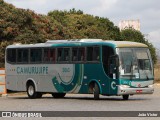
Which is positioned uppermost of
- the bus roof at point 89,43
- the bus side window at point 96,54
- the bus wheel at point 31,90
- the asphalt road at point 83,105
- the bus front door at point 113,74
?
the bus roof at point 89,43

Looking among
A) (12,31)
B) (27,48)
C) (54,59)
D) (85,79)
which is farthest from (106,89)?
(12,31)

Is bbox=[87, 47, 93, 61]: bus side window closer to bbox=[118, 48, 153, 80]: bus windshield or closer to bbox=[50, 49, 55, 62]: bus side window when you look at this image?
bbox=[118, 48, 153, 80]: bus windshield

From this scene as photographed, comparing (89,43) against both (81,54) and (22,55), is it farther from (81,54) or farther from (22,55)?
(22,55)

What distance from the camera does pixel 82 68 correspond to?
2988 centimetres

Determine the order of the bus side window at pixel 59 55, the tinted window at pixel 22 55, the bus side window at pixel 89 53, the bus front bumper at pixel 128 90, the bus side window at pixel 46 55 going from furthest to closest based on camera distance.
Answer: the tinted window at pixel 22 55 → the bus side window at pixel 46 55 → the bus side window at pixel 59 55 → the bus side window at pixel 89 53 → the bus front bumper at pixel 128 90

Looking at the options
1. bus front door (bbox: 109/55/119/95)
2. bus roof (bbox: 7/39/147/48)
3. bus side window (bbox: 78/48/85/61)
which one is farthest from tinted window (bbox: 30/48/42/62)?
bus front door (bbox: 109/55/119/95)

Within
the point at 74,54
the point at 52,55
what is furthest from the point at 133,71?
the point at 52,55

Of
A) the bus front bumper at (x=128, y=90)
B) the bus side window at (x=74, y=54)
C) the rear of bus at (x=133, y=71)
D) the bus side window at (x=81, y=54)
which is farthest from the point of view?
the bus side window at (x=74, y=54)

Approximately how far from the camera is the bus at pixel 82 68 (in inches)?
1119

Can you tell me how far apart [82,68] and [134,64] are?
2.73m

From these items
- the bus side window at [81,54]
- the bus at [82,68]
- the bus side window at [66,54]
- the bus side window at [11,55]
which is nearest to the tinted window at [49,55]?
the bus at [82,68]

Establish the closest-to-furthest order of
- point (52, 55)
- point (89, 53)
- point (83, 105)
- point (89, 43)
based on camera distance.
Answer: point (83, 105)
point (89, 53)
point (89, 43)
point (52, 55)

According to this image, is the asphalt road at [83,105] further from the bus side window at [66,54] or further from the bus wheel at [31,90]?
the bus wheel at [31,90]

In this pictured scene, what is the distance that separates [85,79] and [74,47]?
5.77 feet
